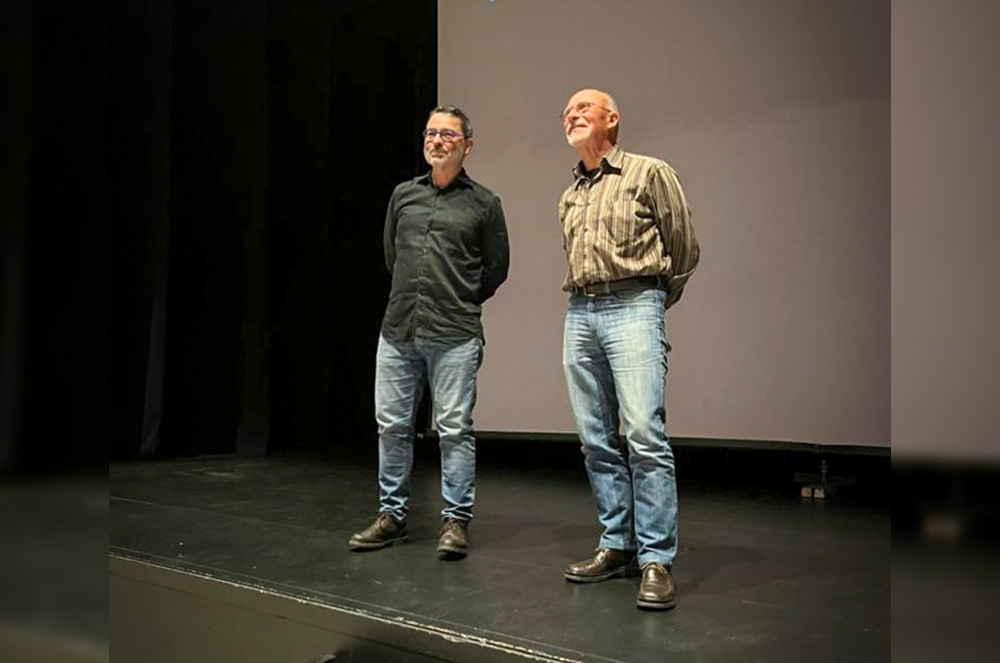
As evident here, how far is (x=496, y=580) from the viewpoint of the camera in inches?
83.2

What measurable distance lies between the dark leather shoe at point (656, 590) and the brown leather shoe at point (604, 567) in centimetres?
19

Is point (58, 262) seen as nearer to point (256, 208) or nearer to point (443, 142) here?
point (443, 142)

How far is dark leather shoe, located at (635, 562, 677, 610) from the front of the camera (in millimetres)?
1832

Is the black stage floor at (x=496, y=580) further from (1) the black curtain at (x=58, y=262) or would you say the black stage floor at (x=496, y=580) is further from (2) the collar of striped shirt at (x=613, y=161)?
(1) the black curtain at (x=58, y=262)

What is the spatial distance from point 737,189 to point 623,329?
1.89 meters

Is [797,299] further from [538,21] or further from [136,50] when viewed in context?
[136,50]

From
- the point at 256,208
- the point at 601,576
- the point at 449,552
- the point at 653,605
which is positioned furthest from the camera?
the point at 256,208

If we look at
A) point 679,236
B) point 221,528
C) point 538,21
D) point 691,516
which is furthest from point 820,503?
point 538,21

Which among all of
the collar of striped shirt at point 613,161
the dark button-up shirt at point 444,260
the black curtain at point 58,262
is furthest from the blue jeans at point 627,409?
the black curtain at point 58,262

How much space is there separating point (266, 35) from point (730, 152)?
2714mm

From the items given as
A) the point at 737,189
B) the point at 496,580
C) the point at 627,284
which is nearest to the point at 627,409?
the point at 627,284

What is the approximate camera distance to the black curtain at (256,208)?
14.5 ft

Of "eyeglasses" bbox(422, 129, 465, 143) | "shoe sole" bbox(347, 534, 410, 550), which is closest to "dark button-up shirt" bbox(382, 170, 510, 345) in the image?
"eyeglasses" bbox(422, 129, 465, 143)

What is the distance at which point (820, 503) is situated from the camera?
326 cm
